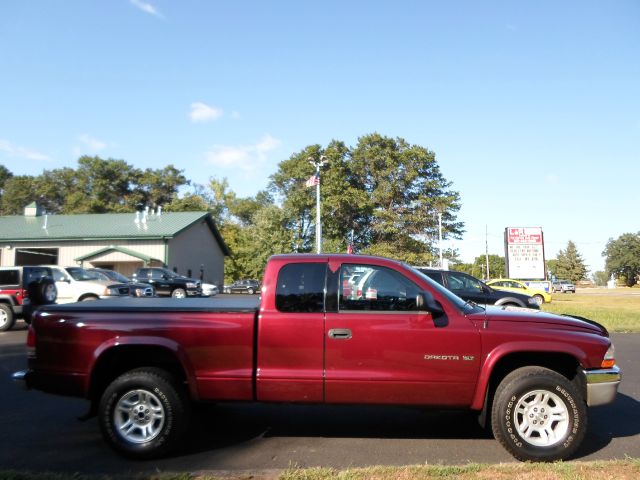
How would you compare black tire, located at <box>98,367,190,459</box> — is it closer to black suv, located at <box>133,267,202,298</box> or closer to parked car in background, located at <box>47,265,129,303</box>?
parked car in background, located at <box>47,265,129,303</box>

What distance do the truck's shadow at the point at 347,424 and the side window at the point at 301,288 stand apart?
1.46m

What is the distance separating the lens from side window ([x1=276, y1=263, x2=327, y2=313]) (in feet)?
14.9

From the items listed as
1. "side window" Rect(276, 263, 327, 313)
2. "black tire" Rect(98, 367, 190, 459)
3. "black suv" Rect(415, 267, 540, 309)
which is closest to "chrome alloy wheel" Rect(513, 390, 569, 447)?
"side window" Rect(276, 263, 327, 313)

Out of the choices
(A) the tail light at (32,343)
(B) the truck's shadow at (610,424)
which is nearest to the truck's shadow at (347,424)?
(B) the truck's shadow at (610,424)

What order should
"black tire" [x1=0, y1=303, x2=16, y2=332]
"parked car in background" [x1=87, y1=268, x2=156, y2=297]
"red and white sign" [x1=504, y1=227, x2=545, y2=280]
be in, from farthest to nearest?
"red and white sign" [x1=504, y1=227, x2=545, y2=280], "parked car in background" [x1=87, y1=268, x2=156, y2=297], "black tire" [x1=0, y1=303, x2=16, y2=332]

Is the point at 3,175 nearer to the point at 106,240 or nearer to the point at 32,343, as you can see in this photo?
the point at 106,240

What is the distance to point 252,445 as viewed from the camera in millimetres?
4824

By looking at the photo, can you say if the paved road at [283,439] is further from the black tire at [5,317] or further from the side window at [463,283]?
the black tire at [5,317]

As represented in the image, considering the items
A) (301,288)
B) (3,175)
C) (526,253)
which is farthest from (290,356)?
(3,175)

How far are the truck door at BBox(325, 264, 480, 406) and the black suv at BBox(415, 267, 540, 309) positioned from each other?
9983 mm

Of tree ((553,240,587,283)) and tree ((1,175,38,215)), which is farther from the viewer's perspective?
tree ((553,240,587,283))

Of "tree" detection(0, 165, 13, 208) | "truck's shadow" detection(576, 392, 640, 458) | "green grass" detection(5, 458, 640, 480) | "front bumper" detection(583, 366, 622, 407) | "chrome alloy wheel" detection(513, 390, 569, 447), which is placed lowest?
"truck's shadow" detection(576, 392, 640, 458)

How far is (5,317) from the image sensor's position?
45.5 feet

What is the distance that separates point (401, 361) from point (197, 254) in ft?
128
